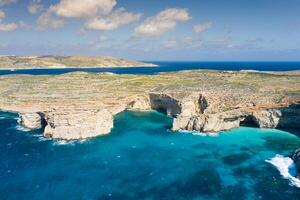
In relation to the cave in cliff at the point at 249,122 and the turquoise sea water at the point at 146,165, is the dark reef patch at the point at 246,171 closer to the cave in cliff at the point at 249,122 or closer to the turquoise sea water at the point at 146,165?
the turquoise sea water at the point at 146,165

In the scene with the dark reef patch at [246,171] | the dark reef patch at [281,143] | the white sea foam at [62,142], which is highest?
the dark reef patch at [281,143]

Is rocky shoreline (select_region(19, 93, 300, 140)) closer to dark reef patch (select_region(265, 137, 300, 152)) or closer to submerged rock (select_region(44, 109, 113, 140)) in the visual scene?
submerged rock (select_region(44, 109, 113, 140))

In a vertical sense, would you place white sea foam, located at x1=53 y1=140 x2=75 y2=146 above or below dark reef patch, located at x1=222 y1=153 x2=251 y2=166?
below

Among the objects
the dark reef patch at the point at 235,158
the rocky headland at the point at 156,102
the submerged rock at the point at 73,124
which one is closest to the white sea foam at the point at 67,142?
the submerged rock at the point at 73,124

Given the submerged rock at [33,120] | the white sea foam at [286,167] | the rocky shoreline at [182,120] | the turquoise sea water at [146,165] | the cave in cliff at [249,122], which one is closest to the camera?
the turquoise sea water at [146,165]

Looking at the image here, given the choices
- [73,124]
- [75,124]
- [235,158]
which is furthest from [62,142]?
[235,158]

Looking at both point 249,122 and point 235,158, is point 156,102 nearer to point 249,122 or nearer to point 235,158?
point 249,122

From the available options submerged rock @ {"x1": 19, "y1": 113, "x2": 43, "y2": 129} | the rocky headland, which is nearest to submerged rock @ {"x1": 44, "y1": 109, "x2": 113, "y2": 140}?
the rocky headland
